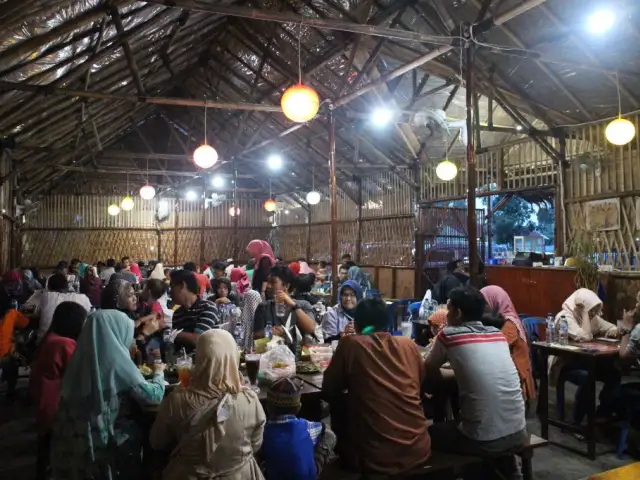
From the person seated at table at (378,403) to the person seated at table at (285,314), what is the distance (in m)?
1.63

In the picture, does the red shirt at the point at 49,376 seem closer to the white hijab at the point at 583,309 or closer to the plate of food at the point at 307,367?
the plate of food at the point at 307,367

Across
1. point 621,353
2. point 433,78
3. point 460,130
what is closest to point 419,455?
point 621,353

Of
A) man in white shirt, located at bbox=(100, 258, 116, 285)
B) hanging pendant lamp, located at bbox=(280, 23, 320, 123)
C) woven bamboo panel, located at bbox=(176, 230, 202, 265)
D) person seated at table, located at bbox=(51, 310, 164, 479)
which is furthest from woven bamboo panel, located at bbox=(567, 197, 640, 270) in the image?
woven bamboo panel, located at bbox=(176, 230, 202, 265)

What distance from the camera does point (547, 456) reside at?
4449mm

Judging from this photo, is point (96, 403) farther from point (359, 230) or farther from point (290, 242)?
point (290, 242)

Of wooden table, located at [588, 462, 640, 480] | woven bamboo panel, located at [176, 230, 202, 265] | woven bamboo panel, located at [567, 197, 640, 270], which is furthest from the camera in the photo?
woven bamboo panel, located at [176, 230, 202, 265]

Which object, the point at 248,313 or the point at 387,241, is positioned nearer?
the point at 248,313

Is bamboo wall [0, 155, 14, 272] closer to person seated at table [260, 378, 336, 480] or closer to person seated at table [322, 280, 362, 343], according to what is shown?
person seated at table [322, 280, 362, 343]

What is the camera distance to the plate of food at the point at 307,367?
378cm

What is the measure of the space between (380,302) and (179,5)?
3695 mm

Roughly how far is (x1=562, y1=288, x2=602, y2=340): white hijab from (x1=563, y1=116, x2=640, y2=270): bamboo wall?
3.58 m

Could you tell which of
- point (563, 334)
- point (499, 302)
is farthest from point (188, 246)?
point (563, 334)

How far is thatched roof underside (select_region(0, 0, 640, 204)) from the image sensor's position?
264 inches

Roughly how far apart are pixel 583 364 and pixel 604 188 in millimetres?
5070
